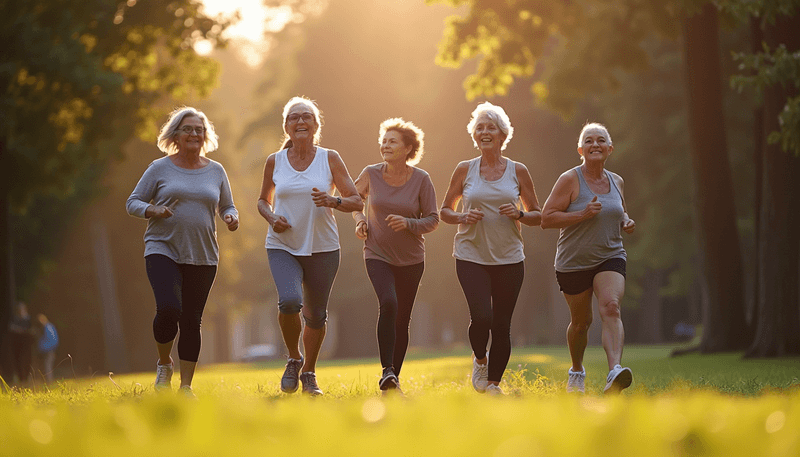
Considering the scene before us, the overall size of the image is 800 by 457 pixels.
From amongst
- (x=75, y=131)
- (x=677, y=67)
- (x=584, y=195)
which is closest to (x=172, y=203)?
(x=584, y=195)

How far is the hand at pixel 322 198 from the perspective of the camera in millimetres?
8320

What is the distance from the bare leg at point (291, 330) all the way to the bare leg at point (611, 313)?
103 inches

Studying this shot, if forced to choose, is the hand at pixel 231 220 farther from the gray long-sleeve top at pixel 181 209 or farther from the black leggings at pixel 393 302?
the black leggings at pixel 393 302

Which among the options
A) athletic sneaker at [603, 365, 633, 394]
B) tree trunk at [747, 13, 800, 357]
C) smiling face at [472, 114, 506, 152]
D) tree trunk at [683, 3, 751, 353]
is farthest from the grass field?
tree trunk at [683, 3, 751, 353]

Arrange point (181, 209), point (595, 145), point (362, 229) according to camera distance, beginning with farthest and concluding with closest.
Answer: point (595, 145)
point (362, 229)
point (181, 209)

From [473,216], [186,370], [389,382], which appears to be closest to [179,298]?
[186,370]

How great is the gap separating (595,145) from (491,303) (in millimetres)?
1697

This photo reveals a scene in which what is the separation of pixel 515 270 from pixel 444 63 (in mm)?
12552

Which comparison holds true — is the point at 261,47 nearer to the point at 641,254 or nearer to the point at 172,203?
the point at 641,254

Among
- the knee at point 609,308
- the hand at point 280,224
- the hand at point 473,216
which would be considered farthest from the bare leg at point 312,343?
the knee at point 609,308

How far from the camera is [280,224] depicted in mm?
8375

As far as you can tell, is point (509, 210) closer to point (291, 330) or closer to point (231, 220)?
point (291, 330)

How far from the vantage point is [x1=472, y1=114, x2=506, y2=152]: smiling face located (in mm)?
8828

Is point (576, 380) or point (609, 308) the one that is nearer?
point (609, 308)
